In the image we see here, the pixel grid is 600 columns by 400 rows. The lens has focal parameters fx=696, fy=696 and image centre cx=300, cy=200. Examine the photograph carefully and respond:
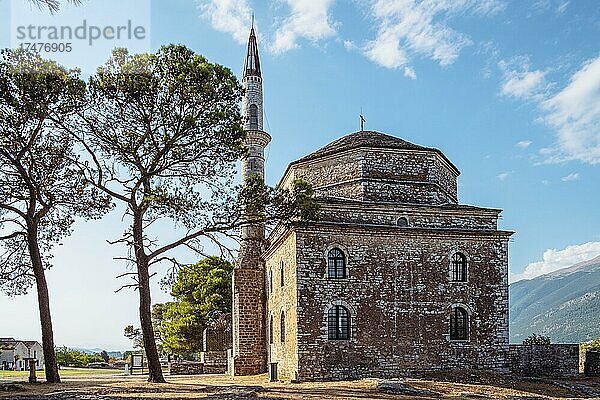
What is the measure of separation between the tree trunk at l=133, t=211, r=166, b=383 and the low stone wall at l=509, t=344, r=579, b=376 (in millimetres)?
14401

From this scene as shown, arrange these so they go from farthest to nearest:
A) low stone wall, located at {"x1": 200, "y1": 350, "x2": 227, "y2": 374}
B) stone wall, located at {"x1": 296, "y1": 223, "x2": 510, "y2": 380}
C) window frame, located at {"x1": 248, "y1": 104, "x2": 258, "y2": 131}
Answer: low stone wall, located at {"x1": 200, "y1": 350, "x2": 227, "y2": 374} < window frame, located at {"x1": 248, "y1": 104, "x2": 258, "y2": 131} < stone wall, located at {"x1": 296, "y1": 223, "x2": 510, "y2": 380}

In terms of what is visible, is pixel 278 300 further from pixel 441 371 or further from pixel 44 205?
pixel 44 205

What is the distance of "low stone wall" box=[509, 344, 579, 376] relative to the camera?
94.8 ft

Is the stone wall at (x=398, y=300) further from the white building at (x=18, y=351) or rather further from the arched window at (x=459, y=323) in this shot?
the white building at (x=18, y=351)

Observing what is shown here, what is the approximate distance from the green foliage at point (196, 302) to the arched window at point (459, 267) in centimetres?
2427

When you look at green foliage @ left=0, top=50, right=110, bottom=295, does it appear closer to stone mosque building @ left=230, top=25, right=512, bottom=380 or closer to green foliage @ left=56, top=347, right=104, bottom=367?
stone mosque building @ left=230, top=25, right=512, bottom=380

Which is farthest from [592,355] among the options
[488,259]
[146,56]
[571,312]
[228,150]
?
[571,312]

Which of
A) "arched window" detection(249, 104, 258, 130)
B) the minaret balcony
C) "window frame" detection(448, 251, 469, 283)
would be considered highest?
"arched window" detection(249, 104, 258, 130)

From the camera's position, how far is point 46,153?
2433cm

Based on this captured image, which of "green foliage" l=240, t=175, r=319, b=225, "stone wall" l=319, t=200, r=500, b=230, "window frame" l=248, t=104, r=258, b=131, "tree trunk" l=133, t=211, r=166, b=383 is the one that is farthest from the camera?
"window frame" l=248, t=104, r=258, b=131

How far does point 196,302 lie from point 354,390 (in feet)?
106

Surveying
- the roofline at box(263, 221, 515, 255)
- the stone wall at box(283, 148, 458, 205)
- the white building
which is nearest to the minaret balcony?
the stone wall at box(283, 148, 458, 205)

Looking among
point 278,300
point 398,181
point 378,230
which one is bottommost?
point 278,300

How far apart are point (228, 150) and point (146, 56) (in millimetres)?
4344
